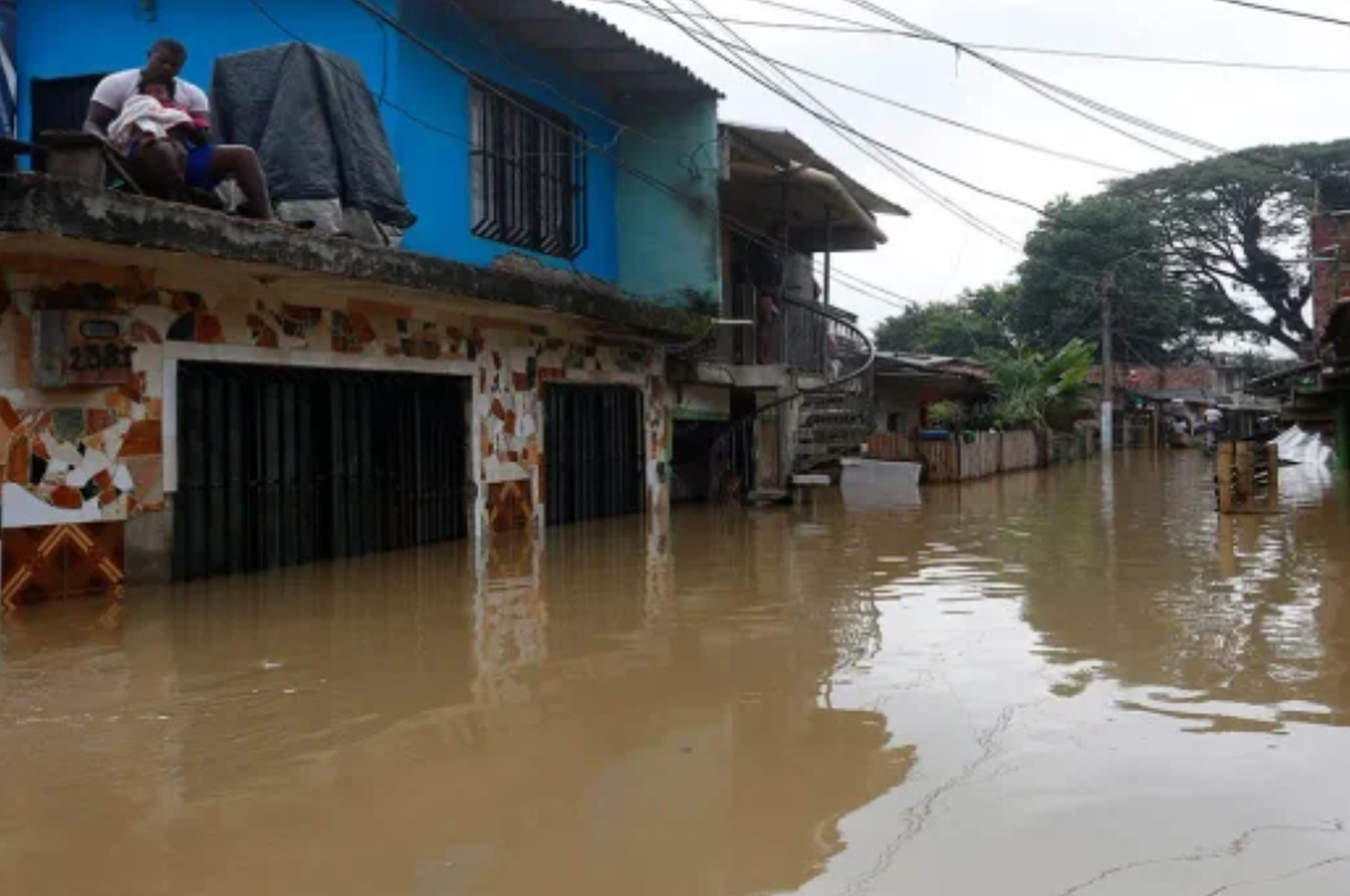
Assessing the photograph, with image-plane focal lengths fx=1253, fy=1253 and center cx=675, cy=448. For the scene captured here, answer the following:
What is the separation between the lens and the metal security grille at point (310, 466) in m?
9.50

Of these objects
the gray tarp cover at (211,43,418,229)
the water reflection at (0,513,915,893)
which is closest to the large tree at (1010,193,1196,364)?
the gray tarp cover at (211,43,418,229)

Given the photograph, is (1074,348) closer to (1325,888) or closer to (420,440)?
(420,440)

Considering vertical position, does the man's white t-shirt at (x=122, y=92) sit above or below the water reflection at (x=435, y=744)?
above

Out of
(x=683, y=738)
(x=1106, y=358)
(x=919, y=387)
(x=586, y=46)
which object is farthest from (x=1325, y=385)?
(x=683, y=738)

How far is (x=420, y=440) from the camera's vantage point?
1210 cm

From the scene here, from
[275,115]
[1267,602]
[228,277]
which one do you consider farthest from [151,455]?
[1267,602]

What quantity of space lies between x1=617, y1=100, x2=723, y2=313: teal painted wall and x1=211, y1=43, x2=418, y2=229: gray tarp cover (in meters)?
5.87

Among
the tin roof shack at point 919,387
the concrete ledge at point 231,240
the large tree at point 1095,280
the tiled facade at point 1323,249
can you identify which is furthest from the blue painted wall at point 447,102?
the large tree at point 1095,280

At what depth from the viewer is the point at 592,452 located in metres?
15.4

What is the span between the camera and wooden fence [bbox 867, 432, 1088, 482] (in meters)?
26.0

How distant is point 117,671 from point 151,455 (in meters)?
3.07

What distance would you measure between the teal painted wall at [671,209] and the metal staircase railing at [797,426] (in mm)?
2805

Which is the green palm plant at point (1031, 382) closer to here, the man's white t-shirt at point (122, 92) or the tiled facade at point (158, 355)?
the tiled facade at point (158, 355)

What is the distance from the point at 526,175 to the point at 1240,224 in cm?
4138
